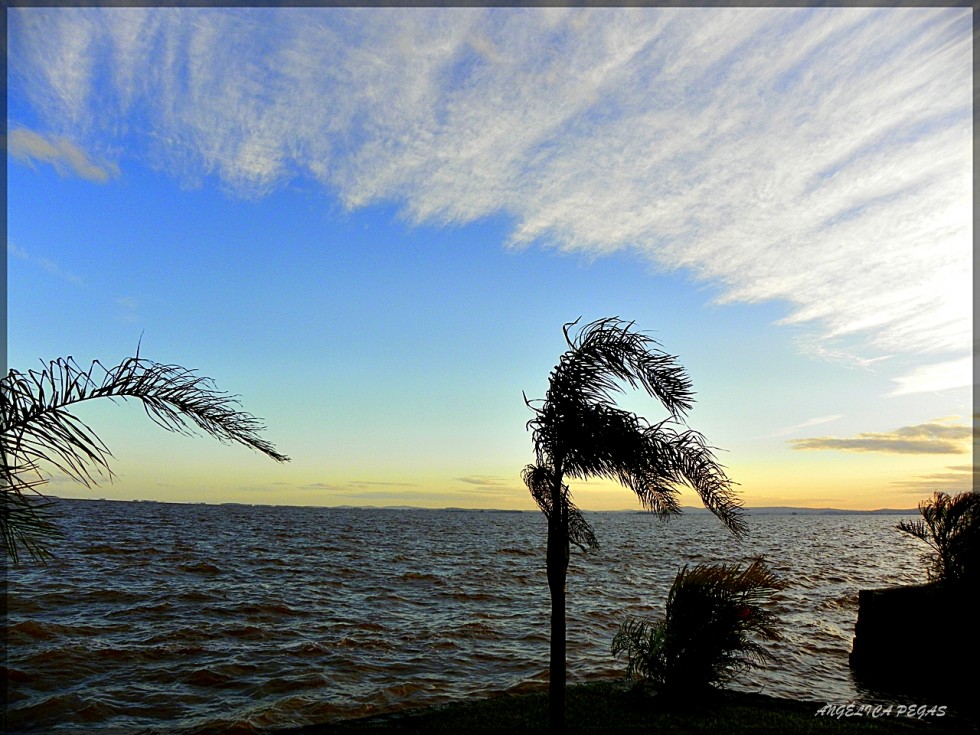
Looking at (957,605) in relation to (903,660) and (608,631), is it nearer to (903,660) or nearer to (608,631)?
(903,660)

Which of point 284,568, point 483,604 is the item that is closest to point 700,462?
point 483,604

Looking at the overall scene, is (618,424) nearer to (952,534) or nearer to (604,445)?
(604,445)

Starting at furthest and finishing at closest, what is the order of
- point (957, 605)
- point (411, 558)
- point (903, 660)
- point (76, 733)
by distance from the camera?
point (411, 558) → point (903, 660) → point (957, 605) → point (76, 733)

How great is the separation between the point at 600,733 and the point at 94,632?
16.4 meters

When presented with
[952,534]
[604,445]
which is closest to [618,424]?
[604,445]

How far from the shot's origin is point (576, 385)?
28.1 ft

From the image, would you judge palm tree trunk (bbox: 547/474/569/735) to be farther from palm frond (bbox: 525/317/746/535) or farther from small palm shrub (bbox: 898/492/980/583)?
small palm shrub (bbox: 898/492/980/583)

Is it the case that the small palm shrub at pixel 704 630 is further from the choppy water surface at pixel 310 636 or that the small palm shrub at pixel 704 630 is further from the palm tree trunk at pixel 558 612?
the choppy water surface at pixel 310 636

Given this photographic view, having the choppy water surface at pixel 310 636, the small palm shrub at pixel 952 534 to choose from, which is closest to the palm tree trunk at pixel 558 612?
the choppy water surface at pixel 310 636

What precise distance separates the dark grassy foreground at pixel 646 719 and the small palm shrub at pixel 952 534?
158 inches

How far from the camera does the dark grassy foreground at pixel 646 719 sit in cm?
948

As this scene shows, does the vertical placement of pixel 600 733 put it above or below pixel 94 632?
above

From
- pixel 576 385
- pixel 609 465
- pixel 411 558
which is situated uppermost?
pixel 576 385

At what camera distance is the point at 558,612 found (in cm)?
821
